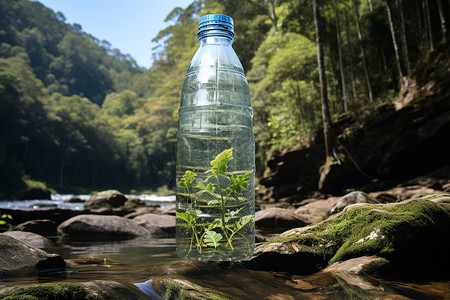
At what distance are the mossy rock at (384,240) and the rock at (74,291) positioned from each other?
3.52ft

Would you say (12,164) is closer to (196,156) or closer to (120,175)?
(120,175)

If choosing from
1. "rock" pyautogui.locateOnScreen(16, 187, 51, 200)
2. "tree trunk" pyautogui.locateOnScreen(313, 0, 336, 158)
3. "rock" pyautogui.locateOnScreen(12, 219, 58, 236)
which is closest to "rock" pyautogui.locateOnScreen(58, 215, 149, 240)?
"rock" pyautogui.locateOnScreen(12, 219, 58, 236)

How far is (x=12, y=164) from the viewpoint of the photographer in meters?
40.6

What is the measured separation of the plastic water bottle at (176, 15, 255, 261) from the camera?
5.78ft

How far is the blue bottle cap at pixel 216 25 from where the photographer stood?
1.74 m

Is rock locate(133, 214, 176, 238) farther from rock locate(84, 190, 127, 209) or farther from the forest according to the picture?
rock locate(84, 190, 127, 209)

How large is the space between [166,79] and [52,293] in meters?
47.2

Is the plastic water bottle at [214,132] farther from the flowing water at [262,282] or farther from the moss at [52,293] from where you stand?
the moss at [52,293]

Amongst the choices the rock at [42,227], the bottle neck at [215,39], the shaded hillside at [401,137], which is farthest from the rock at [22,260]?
the shaded hillside at [401,137]

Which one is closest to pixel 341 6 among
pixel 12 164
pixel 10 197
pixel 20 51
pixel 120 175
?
pixel 10 197

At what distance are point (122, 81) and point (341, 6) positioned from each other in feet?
280

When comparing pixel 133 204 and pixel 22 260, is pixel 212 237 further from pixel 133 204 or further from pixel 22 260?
pixel 133 204

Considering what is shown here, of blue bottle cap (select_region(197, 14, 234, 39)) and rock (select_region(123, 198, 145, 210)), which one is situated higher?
blue bottle cap (select_region(197, 14, 234, 39))

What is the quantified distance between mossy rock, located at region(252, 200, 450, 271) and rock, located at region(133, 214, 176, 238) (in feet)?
11.9
